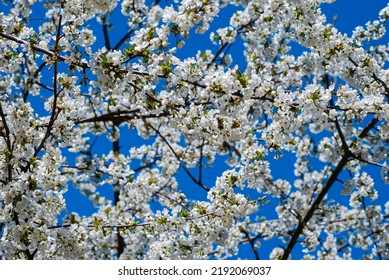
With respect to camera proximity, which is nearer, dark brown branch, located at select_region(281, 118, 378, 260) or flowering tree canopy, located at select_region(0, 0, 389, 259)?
flowering tree canopy, located at select_region(0, 0, 389, 259)

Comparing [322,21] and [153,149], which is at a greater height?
[153,149]

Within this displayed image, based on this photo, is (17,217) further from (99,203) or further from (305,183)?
(305,183)

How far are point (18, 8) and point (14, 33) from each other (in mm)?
3319

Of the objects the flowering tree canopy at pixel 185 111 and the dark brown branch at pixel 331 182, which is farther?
the dark brown branch at pixel 331 182

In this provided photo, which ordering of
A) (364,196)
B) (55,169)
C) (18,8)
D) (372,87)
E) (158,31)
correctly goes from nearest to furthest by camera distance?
(158,31)
(55,169)
(372,87)
(18,8)
(364,196)

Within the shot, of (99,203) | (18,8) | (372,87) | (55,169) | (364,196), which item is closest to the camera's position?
(55,169)

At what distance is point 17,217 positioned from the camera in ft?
16.9

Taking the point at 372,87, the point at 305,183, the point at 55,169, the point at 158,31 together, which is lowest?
the point at 55,169

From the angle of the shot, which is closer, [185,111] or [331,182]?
[185,111]

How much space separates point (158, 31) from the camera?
4938 millimetres

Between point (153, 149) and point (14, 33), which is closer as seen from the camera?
point (14, 33)

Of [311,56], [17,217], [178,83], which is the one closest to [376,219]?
[311,56]

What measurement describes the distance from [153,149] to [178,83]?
17.5ft

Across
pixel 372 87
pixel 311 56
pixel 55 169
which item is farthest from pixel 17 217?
pixel 311 56
